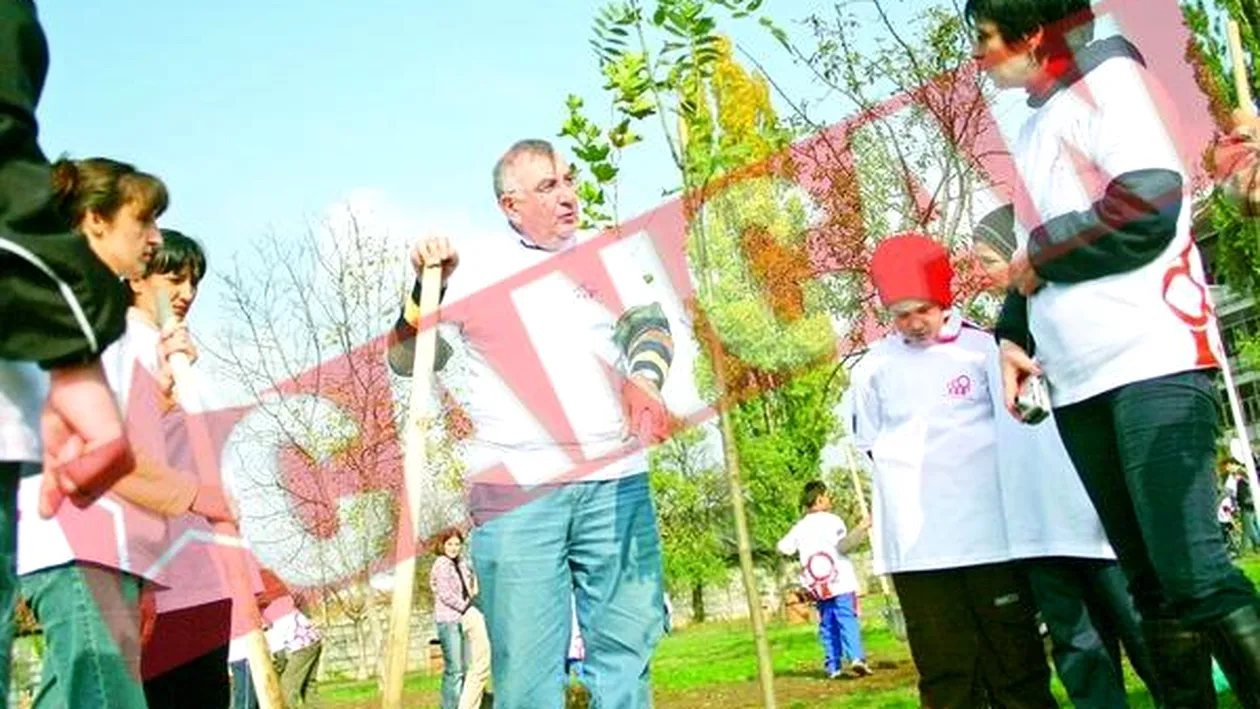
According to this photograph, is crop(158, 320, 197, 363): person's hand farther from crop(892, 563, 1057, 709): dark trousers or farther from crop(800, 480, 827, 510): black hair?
crop(800, 480, 827, 510): black hair

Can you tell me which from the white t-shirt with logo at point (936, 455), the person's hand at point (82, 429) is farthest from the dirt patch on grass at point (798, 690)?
the person's hand at point (82, 429)

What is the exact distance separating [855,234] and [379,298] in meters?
10.8

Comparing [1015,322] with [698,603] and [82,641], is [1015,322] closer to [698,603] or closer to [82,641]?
[82,641]

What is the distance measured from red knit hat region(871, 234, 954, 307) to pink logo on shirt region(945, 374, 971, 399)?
10.8 inches

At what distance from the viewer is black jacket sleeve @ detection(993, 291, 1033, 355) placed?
3861 millimetres

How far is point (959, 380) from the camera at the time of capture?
4723mm

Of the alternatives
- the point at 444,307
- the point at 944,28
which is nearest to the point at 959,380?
the point at 444,307

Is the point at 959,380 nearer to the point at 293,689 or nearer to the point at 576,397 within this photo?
the point at 576,397

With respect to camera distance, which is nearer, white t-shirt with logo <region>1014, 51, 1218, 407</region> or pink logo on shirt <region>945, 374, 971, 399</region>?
white t-shirt with logo <region>1014, 51, 1218, 407</region>

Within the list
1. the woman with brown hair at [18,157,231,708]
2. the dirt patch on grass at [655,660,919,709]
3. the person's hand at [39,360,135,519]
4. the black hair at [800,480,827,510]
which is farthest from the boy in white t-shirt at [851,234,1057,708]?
the black hair at [800,480,827,510]

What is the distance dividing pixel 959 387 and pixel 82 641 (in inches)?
109

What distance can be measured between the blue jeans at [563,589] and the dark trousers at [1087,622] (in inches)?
49.8

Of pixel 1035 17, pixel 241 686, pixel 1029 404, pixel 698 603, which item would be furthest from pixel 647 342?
pixel 698 603

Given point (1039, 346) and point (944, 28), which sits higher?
point (944, 28)
